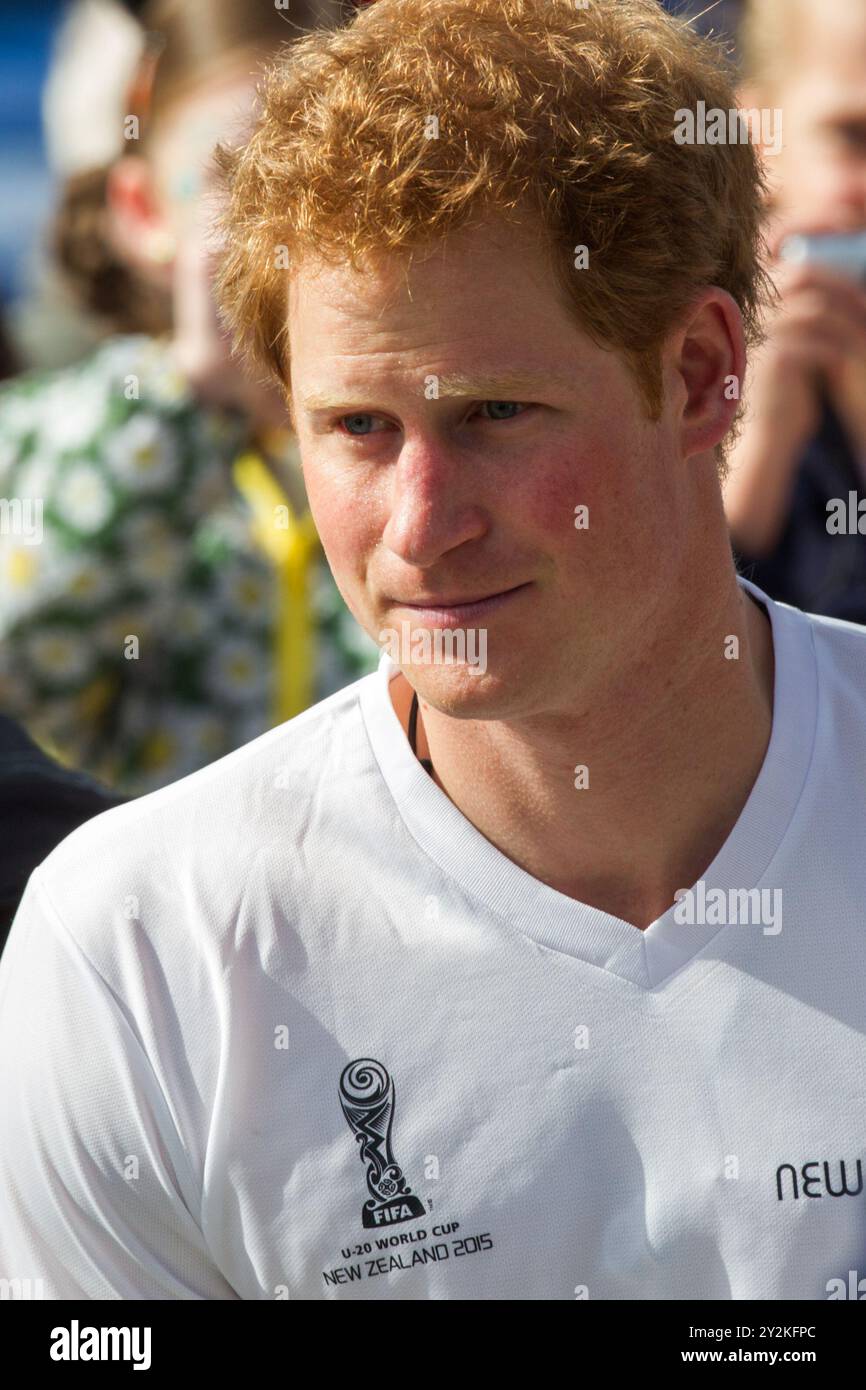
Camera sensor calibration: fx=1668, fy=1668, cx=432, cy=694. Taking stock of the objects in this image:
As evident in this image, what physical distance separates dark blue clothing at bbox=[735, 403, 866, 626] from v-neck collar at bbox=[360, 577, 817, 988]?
123 centimetres

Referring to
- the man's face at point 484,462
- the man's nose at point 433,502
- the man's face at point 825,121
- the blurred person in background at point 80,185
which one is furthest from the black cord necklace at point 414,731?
the blurred person in background at point 80,185

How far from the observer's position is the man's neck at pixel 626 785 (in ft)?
5.08

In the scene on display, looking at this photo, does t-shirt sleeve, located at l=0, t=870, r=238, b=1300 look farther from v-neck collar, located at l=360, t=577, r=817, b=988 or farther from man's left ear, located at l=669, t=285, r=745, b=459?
man's left ear, located at l=669, t=285, r=745, b=459

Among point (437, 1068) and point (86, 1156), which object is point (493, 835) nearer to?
point (437, 1068)

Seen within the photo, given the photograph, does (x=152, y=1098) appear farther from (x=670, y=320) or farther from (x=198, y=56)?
(x=198, y=56)

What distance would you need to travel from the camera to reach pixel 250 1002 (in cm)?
152

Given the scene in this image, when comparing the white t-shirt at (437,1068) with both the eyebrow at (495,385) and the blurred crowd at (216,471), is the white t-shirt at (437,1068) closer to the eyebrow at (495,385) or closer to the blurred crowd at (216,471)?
the eyebrow at (495,385)

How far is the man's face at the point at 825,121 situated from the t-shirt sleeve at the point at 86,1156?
195cm

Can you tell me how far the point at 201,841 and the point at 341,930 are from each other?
0.56ft

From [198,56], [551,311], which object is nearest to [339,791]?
[551,311]

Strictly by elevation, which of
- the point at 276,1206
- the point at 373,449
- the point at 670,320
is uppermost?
the point at 670,320

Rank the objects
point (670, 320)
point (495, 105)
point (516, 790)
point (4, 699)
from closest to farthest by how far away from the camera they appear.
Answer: point (495, 105), point (670, 320), point (516, 790), point (4, 699)

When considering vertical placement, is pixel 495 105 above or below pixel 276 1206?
above

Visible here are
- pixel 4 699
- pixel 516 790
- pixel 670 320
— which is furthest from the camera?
pixel 4 699
